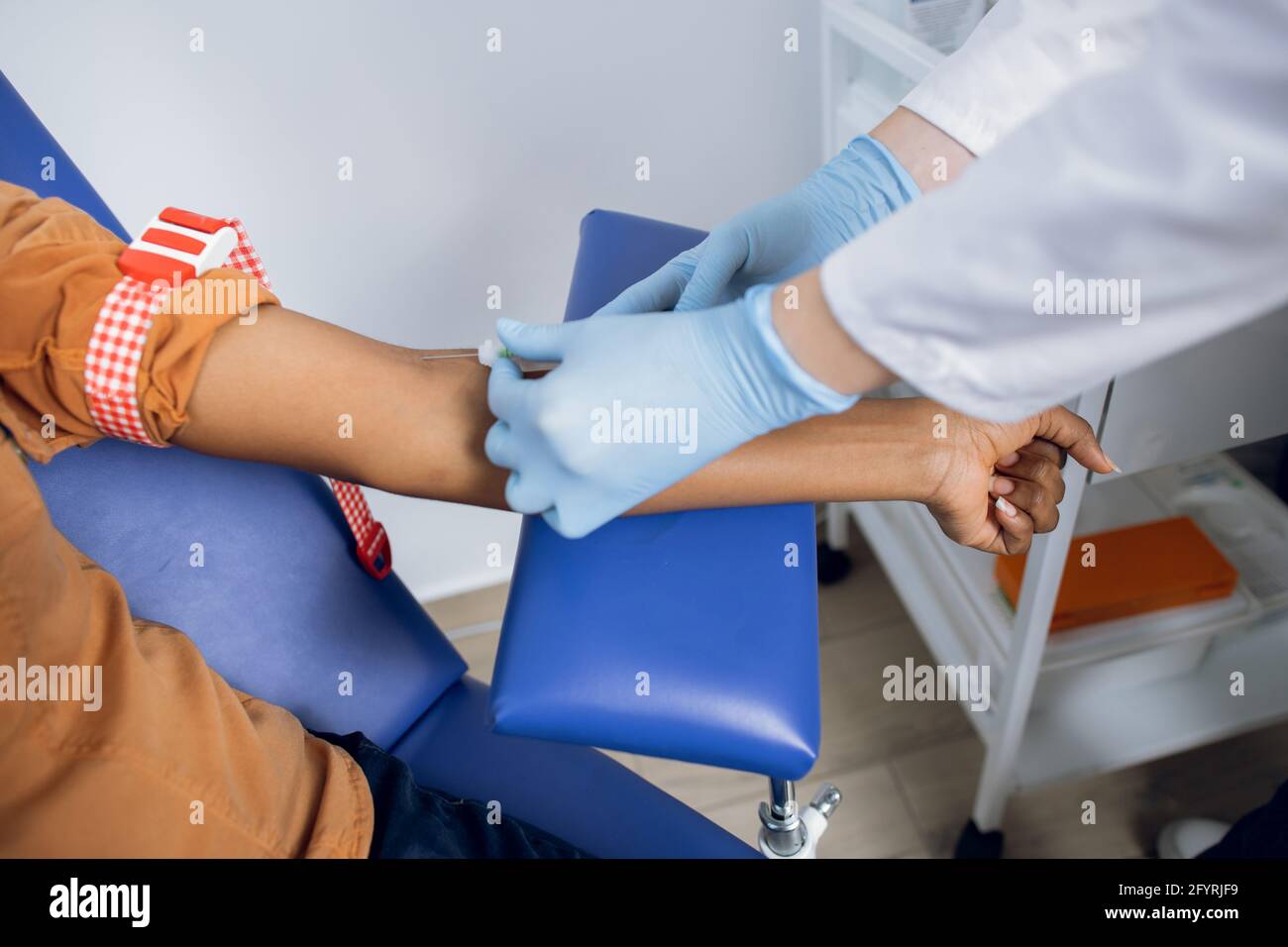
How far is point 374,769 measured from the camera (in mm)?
796

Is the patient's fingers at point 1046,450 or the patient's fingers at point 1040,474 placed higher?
the patient's fingers at point 1046,450

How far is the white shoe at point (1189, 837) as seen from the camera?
1284 millimetres

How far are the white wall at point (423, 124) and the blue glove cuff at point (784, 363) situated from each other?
725 millimetres

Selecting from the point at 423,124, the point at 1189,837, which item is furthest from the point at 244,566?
the point at 1189,837

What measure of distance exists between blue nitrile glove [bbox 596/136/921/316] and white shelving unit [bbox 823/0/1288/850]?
0.23 meters

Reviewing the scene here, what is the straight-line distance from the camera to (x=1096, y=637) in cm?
121

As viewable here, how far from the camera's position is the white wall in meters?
1.12

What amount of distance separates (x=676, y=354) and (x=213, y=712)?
1.45 ft

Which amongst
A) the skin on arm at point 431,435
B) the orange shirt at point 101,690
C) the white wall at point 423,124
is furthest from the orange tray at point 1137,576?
the orange shirt at point 101,690

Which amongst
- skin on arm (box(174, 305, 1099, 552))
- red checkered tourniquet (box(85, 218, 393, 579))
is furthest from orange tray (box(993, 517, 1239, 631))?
red checkered tourniquet (box(85, 218, 393, 579))

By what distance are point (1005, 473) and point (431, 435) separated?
536mm

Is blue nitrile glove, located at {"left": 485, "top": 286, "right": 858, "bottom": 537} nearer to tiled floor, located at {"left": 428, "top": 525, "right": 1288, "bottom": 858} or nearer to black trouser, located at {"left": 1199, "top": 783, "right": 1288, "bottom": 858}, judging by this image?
black trouser, located at {"left": 1199, "top": 783, "right": 1288, "bottom": 858}

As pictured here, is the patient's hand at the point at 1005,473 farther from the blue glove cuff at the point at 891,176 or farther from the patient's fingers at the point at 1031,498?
the blue glove cuff at the point at 891,176

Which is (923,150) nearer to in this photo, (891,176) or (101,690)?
(891,176)
